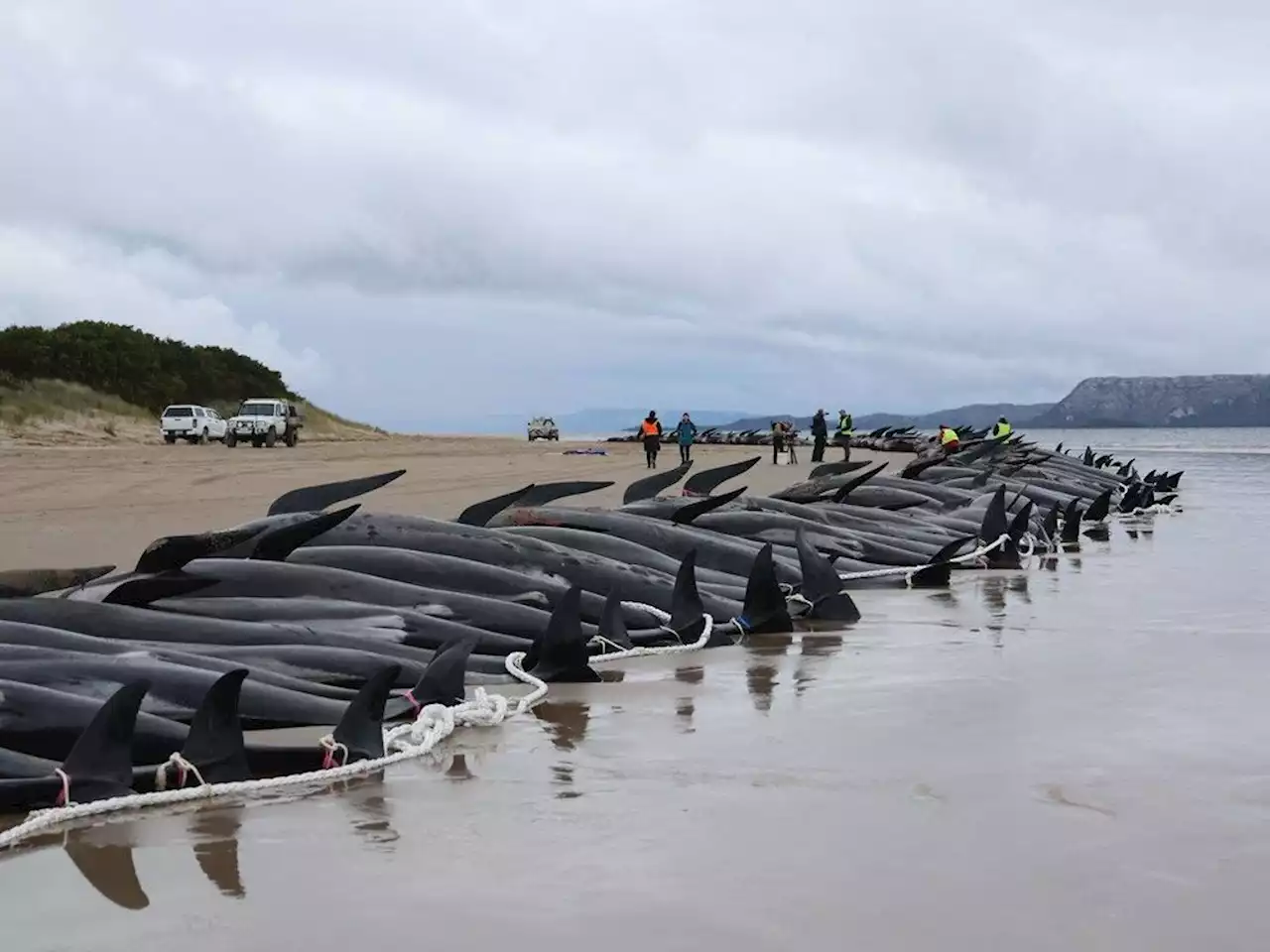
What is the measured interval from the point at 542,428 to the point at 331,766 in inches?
2429

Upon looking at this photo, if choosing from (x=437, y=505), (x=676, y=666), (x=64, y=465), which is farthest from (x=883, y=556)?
(x=64, y=465)

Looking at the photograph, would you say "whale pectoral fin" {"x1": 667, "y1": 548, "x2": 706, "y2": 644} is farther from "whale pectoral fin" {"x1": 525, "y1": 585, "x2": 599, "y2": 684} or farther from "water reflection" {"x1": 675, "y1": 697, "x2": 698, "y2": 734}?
"water reflection" {"x1": 675, "y1": 697, "x2": 698, "y2": 734}

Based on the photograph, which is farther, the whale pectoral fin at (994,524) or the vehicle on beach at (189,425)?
the vehicle on beach at (189,425)

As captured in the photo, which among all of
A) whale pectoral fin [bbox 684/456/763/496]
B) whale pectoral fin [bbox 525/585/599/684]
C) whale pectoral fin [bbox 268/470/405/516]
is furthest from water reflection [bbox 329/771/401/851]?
whale pectoral fin [bbox 684/456/763/496]

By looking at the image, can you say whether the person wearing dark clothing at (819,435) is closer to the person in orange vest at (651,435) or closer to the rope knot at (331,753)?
the person in orange vest at (651,435)

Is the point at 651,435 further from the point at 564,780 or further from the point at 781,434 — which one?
the point at 564,780

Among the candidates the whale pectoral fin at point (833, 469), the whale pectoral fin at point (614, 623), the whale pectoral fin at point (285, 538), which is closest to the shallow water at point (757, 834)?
the whale pectoral fin at point (614, 623)

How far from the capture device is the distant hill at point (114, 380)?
42856 mm

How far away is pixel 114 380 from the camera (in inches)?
1980

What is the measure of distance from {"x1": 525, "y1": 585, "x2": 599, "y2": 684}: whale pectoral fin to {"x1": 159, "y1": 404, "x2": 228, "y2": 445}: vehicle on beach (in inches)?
1403

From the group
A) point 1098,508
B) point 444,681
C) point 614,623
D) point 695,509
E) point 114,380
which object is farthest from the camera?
point 114,380

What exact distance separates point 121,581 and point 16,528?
699cm

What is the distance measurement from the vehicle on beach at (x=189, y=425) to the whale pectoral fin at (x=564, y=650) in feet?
117

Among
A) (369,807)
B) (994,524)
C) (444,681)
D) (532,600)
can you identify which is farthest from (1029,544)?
(369,807)
